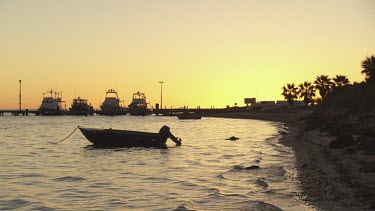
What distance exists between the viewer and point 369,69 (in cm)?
6262

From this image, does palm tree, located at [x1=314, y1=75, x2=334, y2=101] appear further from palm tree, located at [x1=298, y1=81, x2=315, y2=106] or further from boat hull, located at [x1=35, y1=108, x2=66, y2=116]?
boat hull, located at [x1=35, y1=108, x2=66, y2=116]

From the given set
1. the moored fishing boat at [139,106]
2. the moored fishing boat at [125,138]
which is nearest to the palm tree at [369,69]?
the moored fishing boat at [125,138]

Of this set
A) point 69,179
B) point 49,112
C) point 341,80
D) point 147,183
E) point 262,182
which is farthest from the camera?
point 49,112

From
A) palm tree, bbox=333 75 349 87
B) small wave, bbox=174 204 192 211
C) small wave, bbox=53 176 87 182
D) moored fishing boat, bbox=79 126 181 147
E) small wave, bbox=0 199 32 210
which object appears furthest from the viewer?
palm tree, bbox=333 75 349 87

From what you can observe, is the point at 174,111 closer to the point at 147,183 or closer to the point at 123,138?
the point at 123,138

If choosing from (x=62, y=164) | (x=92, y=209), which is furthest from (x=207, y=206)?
(x=62, y=164)

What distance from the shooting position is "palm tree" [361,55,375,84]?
6125cm

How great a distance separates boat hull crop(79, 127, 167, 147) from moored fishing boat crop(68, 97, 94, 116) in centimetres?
13501

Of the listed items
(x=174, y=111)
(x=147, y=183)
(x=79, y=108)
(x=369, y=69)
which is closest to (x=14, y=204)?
(x=147, y=183)

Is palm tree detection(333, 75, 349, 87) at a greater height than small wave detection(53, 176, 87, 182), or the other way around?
palm tree detection(333, 75, 349, 87)

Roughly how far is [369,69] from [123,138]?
40788 mm

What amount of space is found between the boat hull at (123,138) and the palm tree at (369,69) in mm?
36167

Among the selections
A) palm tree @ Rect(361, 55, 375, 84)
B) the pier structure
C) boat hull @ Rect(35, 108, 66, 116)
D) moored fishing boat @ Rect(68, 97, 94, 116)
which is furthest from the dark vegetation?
boat hull @ Rect(35, 108, 66, 116)

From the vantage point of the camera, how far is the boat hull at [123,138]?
38.2 metres
